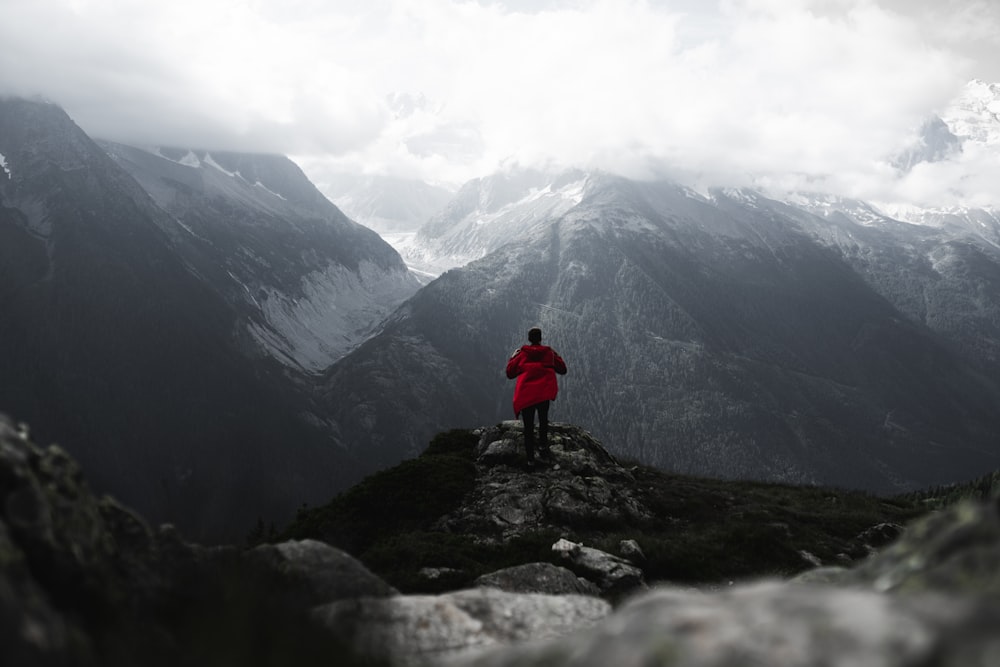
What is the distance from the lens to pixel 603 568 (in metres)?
16.0

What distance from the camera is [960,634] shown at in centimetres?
326

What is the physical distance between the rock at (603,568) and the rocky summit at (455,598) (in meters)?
0.05

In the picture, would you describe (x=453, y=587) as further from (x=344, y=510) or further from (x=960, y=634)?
(x=960, y=634)

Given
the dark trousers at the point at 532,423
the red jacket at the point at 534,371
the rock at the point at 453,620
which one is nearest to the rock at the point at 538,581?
the rock at the point at 453,620

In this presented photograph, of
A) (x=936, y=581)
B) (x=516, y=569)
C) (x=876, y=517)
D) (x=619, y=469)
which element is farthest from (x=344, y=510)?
(x=876, y=517)

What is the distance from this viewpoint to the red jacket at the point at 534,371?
20.5 metres

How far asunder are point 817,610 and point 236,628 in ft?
15.2

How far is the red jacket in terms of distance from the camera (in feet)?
67.4

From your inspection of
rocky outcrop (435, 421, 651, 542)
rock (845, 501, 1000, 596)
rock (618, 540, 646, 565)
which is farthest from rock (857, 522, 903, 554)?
rock (845, 501, 1000, 596)

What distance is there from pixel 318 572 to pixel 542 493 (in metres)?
13.6

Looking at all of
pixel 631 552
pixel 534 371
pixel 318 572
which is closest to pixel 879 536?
pixel 631 552

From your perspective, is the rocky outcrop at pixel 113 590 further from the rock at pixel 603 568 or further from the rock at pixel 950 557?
the rock at pixel 603 568

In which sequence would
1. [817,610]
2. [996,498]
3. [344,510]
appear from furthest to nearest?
[344,510], [996,498], [817,610]

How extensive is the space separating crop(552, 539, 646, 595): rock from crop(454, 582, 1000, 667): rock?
37.5 feet
